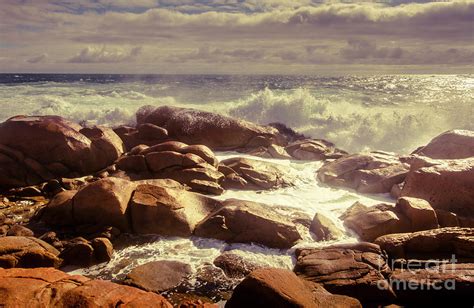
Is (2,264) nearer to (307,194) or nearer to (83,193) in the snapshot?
(83,193)

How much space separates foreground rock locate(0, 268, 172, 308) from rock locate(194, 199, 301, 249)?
10.8 feet

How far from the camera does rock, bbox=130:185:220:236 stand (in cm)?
866

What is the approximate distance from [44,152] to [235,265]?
8207mm

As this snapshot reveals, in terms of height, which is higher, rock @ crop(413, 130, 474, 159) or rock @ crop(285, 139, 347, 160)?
rock @ crop(413, 130, 474, 159)

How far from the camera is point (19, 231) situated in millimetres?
8266

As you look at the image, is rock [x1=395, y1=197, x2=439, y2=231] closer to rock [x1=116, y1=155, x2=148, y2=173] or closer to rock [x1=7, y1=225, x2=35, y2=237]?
rock [x1=116, y1=155, x2=148, y2=173]

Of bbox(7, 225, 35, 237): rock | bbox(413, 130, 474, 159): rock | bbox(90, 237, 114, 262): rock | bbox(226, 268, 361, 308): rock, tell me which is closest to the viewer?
bbox(226, 268, 361, 308): rock

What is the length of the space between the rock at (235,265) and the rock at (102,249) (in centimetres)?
205

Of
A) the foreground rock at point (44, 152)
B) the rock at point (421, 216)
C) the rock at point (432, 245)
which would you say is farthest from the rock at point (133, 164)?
the rock at point (421, 216)

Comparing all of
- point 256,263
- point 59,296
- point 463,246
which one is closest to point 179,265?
point 256,263

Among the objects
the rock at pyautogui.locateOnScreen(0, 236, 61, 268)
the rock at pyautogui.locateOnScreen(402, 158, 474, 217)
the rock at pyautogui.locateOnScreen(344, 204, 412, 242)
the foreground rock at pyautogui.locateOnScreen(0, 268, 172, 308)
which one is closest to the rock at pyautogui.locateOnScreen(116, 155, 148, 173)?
the rock at pyautogui.locateOnScreen(0, 236, 61, 268)

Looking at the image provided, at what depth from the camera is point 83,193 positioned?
8.88m

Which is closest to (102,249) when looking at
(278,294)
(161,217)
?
(161,217)

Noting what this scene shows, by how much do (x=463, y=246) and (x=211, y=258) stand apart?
4.86 m
